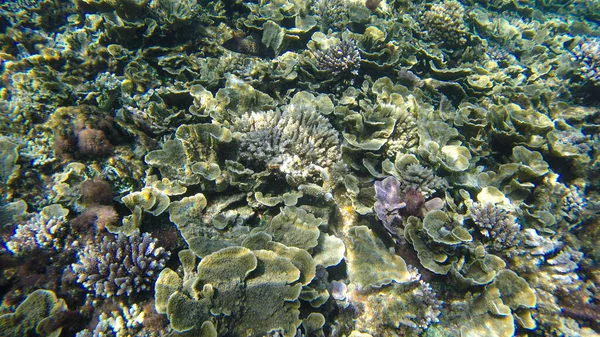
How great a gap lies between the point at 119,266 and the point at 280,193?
192 cm

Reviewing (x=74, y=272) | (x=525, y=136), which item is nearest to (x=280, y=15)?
(x=525, y=136)

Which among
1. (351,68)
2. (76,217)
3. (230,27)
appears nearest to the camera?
(76,217)

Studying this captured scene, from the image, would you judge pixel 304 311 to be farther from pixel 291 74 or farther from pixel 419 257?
pixel 291 74

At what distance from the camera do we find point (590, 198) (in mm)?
4465

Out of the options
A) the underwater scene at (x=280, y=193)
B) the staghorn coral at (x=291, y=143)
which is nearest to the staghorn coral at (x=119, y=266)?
the underwater scene at (x=280, y=193)

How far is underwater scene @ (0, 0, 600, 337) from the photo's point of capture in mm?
2693

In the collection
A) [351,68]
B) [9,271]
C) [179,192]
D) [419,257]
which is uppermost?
[351,68]

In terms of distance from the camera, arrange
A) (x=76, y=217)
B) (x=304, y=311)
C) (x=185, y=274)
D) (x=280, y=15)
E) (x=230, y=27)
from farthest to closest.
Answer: (x=230, y=27), (x=280, y=15), (x=76, y=217), (x=304, y=311), (x=185, y=274)

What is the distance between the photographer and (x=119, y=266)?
8.88ft

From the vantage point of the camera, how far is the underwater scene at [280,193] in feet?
8.84

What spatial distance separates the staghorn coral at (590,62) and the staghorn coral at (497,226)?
5.35 meters

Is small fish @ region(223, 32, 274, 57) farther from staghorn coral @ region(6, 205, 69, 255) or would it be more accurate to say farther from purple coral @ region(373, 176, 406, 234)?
staghorn coral @ region(6, 205, 69, 255)

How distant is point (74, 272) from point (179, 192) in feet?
4.14

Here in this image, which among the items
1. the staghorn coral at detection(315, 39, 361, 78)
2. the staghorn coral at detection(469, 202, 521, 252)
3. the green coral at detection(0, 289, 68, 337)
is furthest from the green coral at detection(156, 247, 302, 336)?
the staghorn coral at detection(315, 39, 361, 78)
